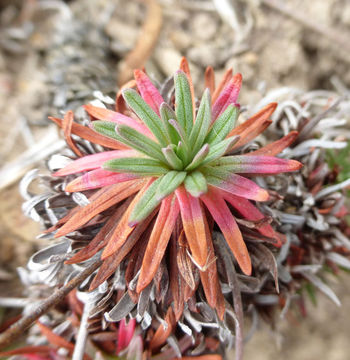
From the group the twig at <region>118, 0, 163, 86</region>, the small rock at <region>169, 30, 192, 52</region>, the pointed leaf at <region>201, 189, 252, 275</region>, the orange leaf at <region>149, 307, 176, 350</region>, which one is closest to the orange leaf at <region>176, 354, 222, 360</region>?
the orange leaf at <region>149, 307, 176, 350</region>

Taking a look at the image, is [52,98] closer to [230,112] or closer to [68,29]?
[68,29]

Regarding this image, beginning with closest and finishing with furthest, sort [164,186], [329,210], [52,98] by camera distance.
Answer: [164,186] < [329,210] < [52,98]

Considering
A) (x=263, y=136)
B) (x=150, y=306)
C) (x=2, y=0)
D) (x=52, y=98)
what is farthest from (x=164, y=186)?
(x=2, y=0)

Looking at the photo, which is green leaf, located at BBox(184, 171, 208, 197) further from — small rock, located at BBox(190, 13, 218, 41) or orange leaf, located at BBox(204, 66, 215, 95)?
small rock, located at BBox(190, 13, 218, 41)

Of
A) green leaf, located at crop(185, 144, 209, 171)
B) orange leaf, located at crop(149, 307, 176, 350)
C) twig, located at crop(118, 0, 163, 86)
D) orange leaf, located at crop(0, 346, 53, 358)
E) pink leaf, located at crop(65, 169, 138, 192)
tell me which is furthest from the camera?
twig, located at crop(118, 0, 163, 86)

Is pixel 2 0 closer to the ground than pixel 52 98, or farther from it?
farther from it

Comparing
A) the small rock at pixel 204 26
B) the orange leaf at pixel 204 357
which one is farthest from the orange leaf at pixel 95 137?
the small rock at pixel 204 26

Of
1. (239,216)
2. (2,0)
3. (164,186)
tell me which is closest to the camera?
(164,186)
